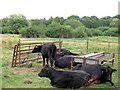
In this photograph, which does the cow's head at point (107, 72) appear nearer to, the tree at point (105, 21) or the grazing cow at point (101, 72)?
the grazing cow at point (101, 72)

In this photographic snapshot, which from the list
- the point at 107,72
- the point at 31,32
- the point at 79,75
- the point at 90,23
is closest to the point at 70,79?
the point at 79,75

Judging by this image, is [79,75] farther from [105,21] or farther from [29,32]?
[105,21]

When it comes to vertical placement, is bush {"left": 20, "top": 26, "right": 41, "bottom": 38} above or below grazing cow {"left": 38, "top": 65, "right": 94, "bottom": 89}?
above

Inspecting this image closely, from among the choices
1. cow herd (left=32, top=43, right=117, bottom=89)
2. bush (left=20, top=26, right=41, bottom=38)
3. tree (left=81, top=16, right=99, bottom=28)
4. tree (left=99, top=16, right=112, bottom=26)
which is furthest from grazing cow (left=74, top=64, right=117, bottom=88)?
tree (left=99, top=16, right=112, bottom=26)

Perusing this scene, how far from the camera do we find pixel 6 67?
34.9 ft

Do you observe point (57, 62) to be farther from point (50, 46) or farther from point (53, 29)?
point (53, 29)

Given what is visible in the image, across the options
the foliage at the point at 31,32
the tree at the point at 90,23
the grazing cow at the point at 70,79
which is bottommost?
the grazing cow at the point at 70,79

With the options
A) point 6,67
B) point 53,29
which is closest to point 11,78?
point 6,67

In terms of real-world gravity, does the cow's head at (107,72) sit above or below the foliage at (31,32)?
below

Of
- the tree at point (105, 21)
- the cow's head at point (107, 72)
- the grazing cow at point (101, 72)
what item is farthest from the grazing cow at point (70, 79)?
the tree at point (105, 21)

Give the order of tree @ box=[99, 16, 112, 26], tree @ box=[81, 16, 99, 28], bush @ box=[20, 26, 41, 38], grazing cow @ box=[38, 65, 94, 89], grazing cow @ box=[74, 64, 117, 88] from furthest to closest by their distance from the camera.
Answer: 1. tree @ box=[99, 16, 112, 26]
2. tree @ box=[81, 16, 99, 28]
3. bush @ box=[20, 26, 41, 38]
4. grazing cow @ box=[74, 64, 117, 88]
5. grazing cow @ box=[38, 65, 94, 89]

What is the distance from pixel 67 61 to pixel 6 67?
2.46m

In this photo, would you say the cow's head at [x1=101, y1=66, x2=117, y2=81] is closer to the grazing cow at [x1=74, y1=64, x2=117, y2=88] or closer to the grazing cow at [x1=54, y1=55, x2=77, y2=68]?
the grazing cow at [x1=74, y1=64, x2=117, y2=88]

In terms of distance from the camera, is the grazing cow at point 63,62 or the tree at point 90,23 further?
the tree at point 90,23
